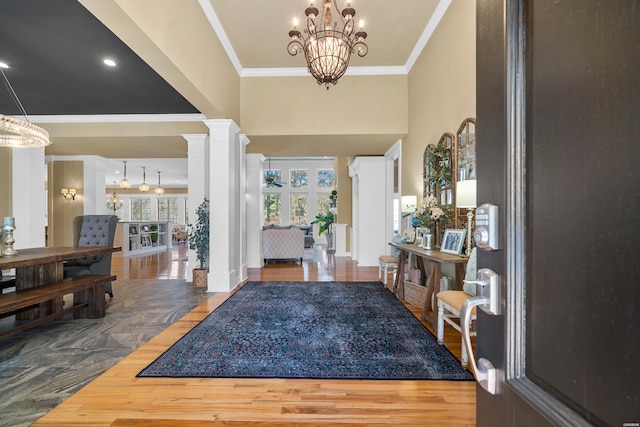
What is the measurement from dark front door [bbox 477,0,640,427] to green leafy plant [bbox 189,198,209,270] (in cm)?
477

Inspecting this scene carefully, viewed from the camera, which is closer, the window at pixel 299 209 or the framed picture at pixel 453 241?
the framed picture at pixel 453 241

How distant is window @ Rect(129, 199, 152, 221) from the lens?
52.6 feet

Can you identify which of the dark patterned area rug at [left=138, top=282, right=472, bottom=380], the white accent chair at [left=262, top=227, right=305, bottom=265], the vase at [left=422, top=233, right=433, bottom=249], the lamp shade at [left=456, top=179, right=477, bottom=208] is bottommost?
the dark patterned area rug at [left=138, top=282, right=472, bottom=380]

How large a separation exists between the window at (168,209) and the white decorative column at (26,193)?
393 inches

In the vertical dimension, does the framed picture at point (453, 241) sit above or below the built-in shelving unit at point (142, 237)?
above

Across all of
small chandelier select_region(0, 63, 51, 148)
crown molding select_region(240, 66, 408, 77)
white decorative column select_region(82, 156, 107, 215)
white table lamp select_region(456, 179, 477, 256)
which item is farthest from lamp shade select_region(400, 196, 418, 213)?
white decorative column select_region(82, 156, 107, 215)

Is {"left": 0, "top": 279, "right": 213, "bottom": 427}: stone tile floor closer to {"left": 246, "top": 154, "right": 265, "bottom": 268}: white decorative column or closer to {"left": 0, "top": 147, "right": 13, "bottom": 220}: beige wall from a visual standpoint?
{"left": 246, "top": 154, "right": 265, "bottom": 268}: white decorative column

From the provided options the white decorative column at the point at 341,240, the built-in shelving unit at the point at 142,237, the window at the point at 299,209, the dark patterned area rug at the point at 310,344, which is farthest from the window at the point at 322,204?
the dark patterned area rug at the point at 310,344

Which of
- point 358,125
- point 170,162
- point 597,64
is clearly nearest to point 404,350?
point 597,64

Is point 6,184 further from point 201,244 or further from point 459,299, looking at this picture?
point 459,299

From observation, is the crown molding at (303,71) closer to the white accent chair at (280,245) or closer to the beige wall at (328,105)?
the beige wall at (328,105)

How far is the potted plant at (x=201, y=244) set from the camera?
4898 millimetres

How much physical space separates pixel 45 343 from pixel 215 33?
3.93m

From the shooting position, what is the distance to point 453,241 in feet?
10.5
